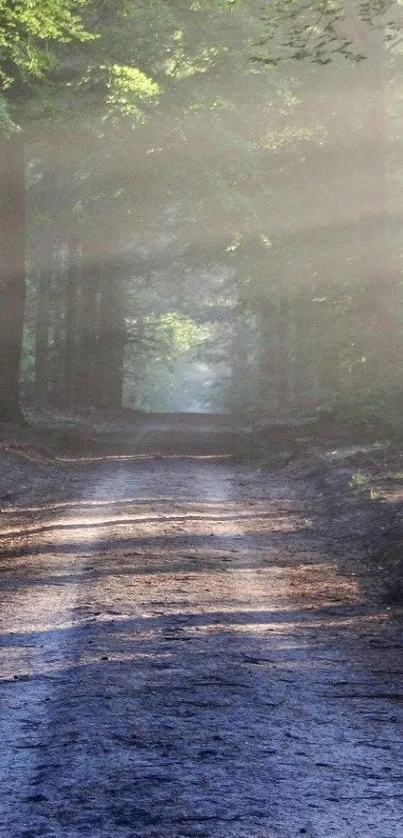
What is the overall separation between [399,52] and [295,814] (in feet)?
96.9

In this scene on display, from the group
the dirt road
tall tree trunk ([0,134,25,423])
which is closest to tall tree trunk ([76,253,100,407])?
tall tree trunk ([0,134,25,423])

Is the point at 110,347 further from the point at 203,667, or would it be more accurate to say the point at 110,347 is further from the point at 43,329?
the point at 203,667

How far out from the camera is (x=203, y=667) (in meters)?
7.23

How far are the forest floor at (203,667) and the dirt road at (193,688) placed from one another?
0.05 ft

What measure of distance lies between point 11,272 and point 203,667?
63.1 ft

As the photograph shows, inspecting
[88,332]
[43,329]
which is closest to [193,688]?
[43,329]

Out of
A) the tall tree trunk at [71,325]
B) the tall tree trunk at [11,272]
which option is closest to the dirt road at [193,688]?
the tall tree trunk at [11,272]

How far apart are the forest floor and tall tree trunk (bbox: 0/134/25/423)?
8.93 metres

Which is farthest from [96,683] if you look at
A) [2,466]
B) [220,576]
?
[2,466]

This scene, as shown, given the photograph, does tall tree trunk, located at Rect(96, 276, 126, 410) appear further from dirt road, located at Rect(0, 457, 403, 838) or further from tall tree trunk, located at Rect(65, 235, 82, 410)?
dirt road, located at Rect(0, 457, 403, 838)

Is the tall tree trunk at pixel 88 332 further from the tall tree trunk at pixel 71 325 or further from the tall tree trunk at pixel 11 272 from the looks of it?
the tall tree trunk at pixel 11 272

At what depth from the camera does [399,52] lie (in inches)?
1234

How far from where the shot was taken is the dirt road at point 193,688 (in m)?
4.81

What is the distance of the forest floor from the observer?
4.86 m
